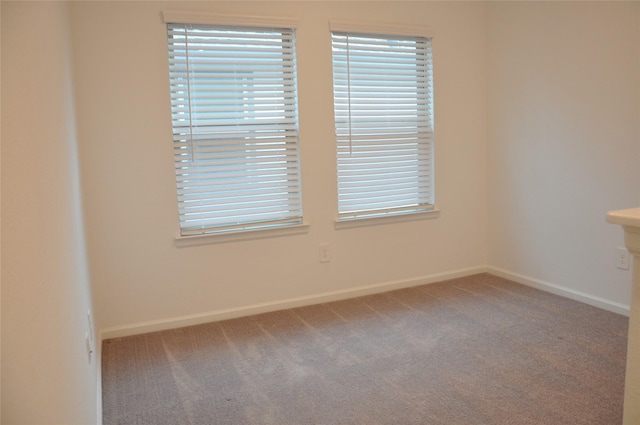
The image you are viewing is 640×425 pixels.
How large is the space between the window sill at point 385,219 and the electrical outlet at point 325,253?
16cm

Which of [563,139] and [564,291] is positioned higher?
[563,139]

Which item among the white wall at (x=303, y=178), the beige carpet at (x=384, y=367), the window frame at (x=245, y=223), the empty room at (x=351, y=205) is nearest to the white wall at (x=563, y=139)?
the empty room at (x=351, y=205)

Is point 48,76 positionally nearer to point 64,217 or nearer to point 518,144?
point 64,217

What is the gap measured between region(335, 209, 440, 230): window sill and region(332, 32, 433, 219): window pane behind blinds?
Result: 0.04 meters

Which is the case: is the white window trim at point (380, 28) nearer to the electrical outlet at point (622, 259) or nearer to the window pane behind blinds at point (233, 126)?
the window pane behind blinds at point (233, 126)

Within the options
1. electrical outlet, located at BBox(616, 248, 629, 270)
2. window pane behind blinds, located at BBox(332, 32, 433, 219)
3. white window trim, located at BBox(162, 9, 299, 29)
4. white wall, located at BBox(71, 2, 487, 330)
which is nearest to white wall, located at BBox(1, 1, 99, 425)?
white wall, located at BBox(71, 2, 487, 330)

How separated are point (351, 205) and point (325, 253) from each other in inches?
15.9

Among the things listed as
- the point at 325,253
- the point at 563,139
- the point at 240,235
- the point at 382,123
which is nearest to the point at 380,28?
the point at 382,123

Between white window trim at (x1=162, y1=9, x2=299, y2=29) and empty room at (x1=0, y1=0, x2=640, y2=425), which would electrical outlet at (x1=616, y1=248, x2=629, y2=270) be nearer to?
empty room at (x1=0, y1=0, x2=640, y2=425)

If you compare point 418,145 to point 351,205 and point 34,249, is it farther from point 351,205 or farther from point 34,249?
point 34,249

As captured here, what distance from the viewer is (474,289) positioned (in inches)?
152

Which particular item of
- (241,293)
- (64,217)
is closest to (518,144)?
(241,293)

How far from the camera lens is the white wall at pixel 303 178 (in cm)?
300

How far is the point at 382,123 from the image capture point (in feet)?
12.4
